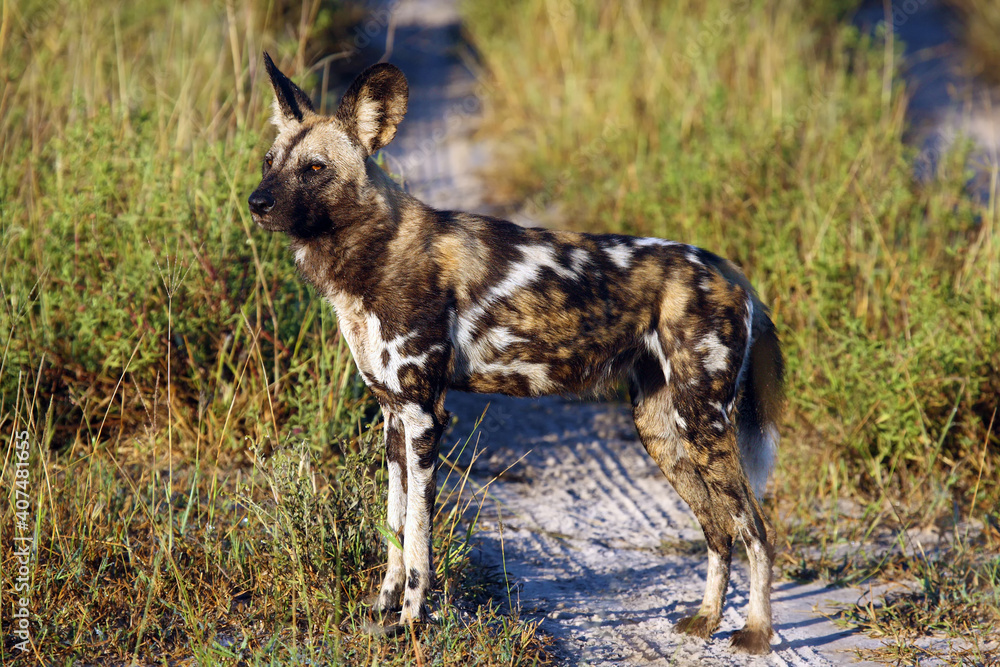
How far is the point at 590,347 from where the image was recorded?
9.90ft

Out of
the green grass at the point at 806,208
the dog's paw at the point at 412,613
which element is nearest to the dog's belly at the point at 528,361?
the dog's paw at the point at 412,613

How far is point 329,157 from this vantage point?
9.72ft

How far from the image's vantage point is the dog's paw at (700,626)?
3.16m

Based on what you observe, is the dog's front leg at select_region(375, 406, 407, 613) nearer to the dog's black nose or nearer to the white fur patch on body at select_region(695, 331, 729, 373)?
the dog's black nose

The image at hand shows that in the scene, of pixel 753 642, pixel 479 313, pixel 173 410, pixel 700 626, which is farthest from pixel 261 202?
pixel 753 642

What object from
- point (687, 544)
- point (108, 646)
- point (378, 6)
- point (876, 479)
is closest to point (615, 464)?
point (687, 544)

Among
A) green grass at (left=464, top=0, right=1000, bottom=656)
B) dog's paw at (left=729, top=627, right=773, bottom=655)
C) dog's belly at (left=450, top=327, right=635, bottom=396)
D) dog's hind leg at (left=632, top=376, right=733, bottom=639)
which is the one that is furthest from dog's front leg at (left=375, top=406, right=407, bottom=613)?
green grass at (left=464, top=0, right=1000, bottom=656)

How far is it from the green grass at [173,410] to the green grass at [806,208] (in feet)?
6.22

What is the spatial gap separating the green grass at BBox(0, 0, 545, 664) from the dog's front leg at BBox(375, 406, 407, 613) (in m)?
0.10

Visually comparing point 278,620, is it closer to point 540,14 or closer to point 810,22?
point 540,14

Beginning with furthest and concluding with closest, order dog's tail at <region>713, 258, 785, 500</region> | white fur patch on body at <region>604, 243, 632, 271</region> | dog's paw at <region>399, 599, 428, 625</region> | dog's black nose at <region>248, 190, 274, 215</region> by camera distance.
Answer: dog's tail at <region>713, 258, 785, 500</region>
white fur patch on body at <region>604, 243, 632, 271</region>
dog's paw at <region>399, 599, 428, 625</region>
dog's black nose at <region>248, 190, 274, 215</region>

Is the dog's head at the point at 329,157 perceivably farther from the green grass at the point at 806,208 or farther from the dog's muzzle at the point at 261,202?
the green grass at the point at 806,208

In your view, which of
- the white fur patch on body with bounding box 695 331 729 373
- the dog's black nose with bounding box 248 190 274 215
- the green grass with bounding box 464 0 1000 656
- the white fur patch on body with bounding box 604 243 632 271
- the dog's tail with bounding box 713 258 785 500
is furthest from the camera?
the green grass with bounding box 464 0 1000 656

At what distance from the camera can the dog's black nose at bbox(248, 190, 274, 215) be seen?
2.78 meters
